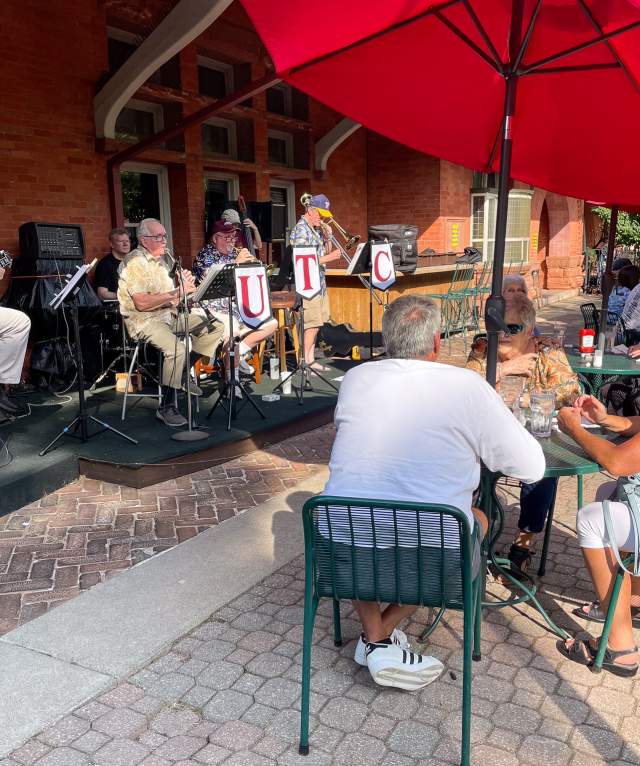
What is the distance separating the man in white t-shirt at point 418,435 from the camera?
2.14 metres

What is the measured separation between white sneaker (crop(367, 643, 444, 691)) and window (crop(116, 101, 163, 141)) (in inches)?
289

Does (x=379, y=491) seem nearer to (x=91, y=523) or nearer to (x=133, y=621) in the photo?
(x=133, y=621)

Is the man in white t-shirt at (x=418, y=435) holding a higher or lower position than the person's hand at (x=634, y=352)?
higher

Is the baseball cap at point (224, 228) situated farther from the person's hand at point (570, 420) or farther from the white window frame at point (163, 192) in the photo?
the person's hand at point (570, 420)

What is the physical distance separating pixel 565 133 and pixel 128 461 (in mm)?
3347

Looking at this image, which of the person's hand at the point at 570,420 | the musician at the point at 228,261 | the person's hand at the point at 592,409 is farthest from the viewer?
the musician at the point at 228,261

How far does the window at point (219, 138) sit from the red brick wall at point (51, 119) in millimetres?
2157

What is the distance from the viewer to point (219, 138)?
970cm

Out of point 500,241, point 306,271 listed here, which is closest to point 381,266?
point 306,271

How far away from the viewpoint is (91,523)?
3.96 m

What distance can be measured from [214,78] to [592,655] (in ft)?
29.7

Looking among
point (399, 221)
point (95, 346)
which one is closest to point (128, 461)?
point (95, 346)

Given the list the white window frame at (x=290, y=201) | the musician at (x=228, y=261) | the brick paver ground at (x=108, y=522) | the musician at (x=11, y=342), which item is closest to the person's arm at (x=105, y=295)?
the musician at (x=228, y=261)

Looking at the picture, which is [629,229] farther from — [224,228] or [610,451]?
[610,451]
